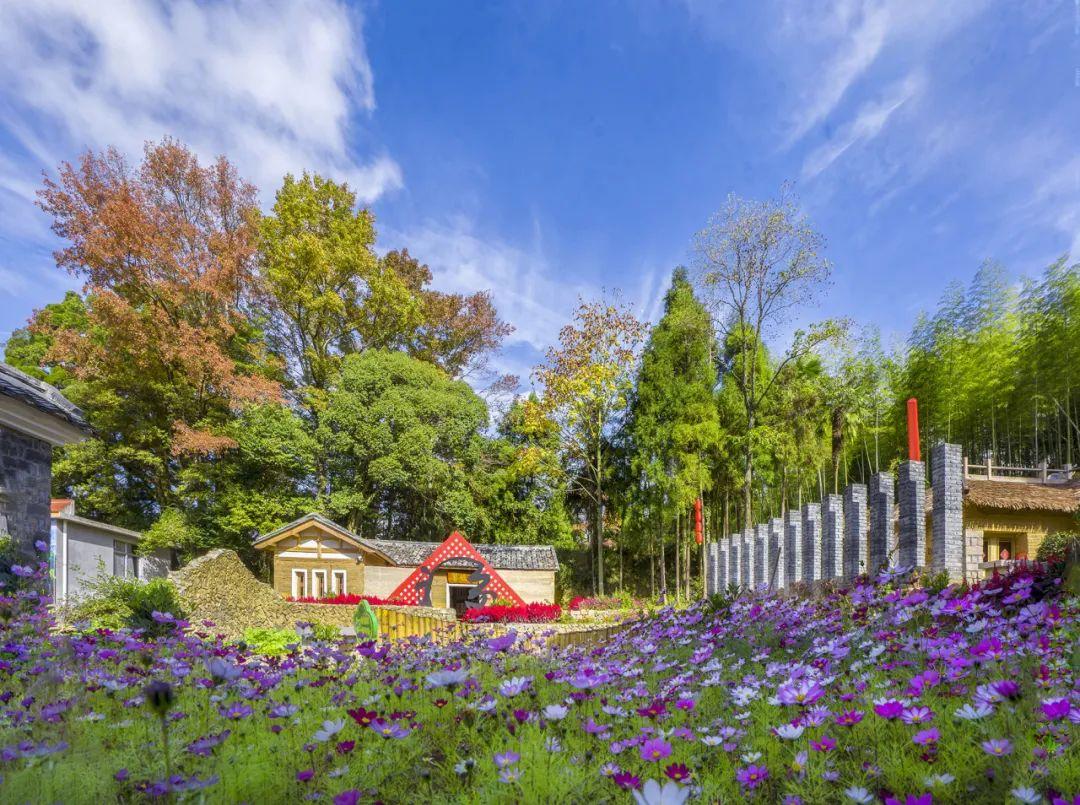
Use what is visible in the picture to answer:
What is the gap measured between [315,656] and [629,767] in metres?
1.80

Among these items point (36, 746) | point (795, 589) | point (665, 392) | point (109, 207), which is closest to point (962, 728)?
point (36, 746)

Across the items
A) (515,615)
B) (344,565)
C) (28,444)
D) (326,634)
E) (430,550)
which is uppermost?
(28,444)

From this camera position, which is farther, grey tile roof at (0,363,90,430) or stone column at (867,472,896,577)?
grey tile roof at (0,363,90,430)

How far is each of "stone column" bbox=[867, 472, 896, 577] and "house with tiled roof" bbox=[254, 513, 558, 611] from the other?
13960mm

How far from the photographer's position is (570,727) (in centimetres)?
209

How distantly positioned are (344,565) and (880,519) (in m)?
16.2

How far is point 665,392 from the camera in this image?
64.9ft

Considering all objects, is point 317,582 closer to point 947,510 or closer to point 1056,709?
point 947,510

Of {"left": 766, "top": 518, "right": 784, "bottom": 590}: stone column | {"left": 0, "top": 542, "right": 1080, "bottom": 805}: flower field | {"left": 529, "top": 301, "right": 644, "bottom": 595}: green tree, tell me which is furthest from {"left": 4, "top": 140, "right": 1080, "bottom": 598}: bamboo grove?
{"left": 0, "top": 542, "right": 1080, "bottom": 805}: flower field

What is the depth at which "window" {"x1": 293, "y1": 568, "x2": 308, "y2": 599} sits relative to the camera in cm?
1877

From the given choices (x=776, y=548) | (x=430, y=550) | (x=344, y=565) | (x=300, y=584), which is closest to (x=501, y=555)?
(x=430, y=550)

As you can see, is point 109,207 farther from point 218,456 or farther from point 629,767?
point 629,767

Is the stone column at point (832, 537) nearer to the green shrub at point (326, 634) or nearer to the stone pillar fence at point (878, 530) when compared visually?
the stone pillar fence at point (878, 530)

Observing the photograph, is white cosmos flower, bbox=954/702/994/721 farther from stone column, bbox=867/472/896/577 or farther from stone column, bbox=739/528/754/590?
stone column, bbox=739/528/754/590
